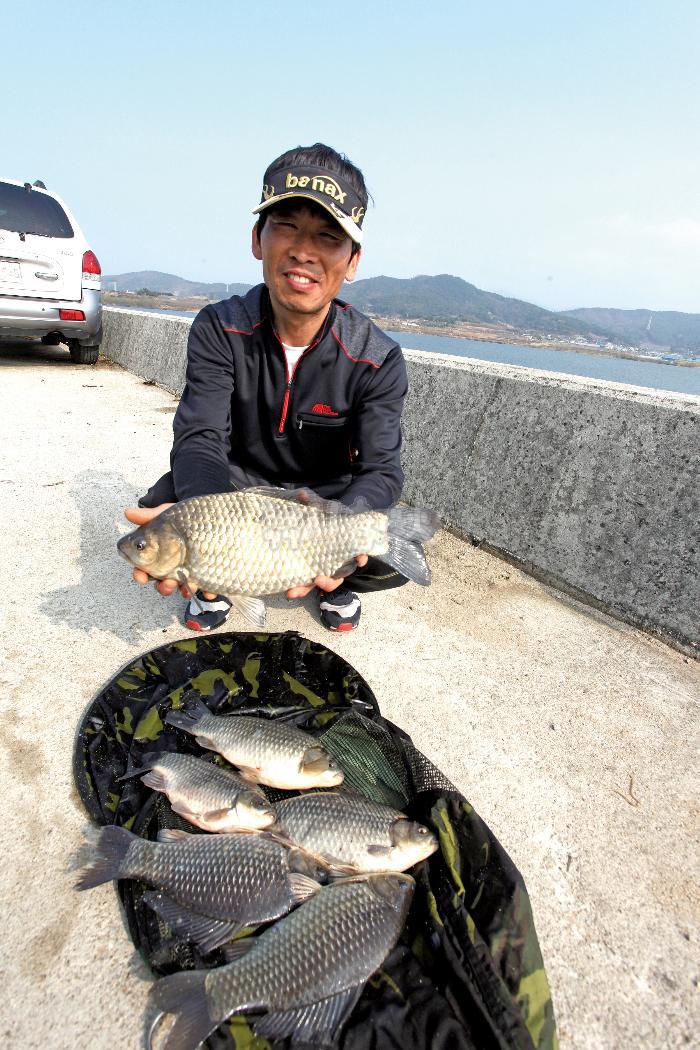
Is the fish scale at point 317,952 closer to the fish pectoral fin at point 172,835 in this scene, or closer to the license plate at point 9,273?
the fish pectoral fin at point 172,835

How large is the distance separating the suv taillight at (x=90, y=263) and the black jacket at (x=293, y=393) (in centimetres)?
626

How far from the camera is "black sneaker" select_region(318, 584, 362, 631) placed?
2922mm

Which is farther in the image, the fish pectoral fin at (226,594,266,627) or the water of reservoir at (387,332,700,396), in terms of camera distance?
the water of reservoir at (387,332,700,396)

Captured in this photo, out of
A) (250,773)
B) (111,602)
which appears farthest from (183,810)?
(111,602)

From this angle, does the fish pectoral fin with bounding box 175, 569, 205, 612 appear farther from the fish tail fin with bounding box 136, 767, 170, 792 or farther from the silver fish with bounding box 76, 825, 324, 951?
the silver fish with bounding box 76, 825, 324, 951

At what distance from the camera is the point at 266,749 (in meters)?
1.98

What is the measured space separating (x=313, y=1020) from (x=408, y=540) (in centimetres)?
152

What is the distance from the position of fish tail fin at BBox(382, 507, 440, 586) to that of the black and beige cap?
4.36ft

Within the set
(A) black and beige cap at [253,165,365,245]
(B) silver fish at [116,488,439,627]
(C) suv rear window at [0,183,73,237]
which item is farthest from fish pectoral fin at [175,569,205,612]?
(C) suv rear window at [0,183,73,237]

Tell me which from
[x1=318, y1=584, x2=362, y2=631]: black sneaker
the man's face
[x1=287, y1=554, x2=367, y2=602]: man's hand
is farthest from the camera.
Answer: [x1=318, y1=584, x2=362, y2=631]: black sneaker

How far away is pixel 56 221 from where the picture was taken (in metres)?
7.81

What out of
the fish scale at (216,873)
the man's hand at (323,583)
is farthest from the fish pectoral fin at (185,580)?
the fish scale at (216,873)

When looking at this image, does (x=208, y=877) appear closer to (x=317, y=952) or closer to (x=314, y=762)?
(x=317, y=952)

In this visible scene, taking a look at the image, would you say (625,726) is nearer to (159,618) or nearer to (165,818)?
(165,818)
